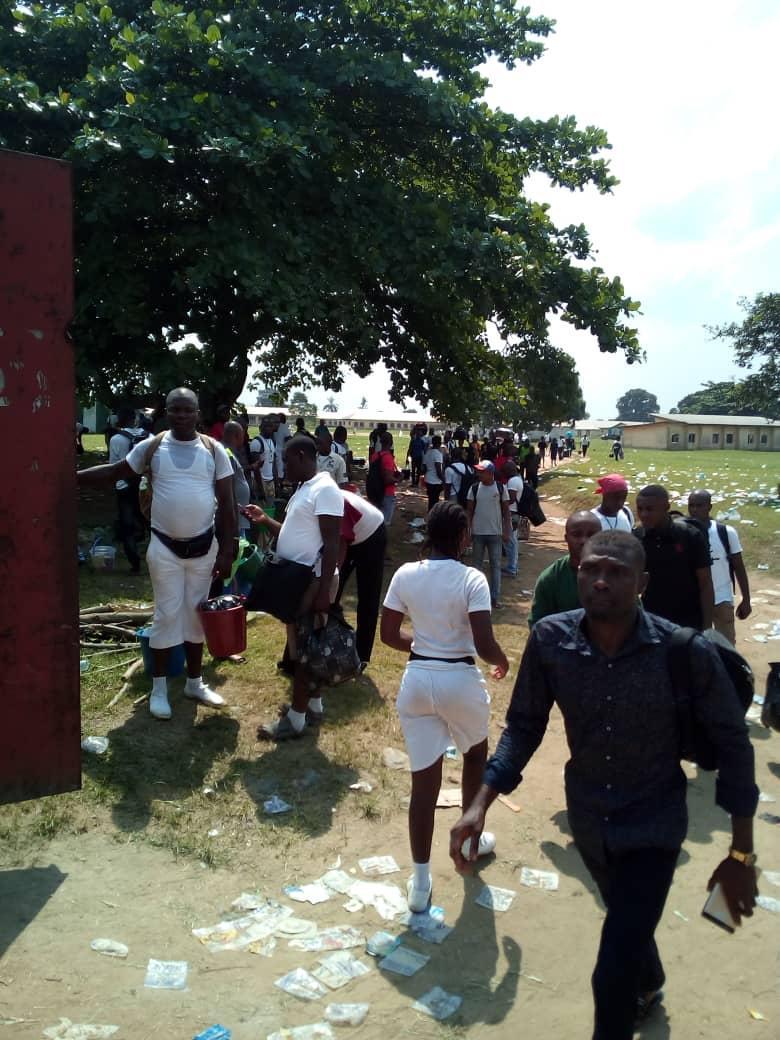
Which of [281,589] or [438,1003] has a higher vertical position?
[281,589]

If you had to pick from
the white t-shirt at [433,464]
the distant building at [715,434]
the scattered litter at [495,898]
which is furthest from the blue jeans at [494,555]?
the distant building at [715,434]

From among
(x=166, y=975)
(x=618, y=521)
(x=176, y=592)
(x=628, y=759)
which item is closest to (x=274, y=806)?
(x=166, y=975)

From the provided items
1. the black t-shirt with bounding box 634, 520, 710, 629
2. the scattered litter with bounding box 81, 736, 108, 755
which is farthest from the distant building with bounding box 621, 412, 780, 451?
the scattered litter with bounding box 81, 736, 108, 755

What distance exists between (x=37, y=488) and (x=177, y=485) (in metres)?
1.43

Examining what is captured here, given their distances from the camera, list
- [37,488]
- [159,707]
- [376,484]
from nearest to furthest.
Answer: [37,488] < [159,707] < [376,484]

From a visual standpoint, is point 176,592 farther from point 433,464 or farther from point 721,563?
point 433,464

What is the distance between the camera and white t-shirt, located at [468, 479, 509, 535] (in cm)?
938

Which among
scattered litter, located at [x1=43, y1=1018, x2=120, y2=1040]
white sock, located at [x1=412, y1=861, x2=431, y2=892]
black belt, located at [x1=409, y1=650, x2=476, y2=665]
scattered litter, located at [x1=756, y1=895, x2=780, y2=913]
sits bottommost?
scattered litter, located at [x1=756, y1=895, x2=780, y2=913]

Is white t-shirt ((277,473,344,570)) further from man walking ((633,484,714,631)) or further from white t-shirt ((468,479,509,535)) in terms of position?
white t-shirt ((468,479,509,535))

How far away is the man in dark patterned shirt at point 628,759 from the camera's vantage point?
7.30 feet

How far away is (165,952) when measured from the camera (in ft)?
10.2

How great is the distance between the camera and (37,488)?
11.4 ft

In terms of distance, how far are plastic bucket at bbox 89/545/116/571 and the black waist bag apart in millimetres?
5130

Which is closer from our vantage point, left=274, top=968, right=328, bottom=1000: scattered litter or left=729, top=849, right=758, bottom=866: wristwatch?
left=729, top=849, right=758, bottom=866: wristwatch
